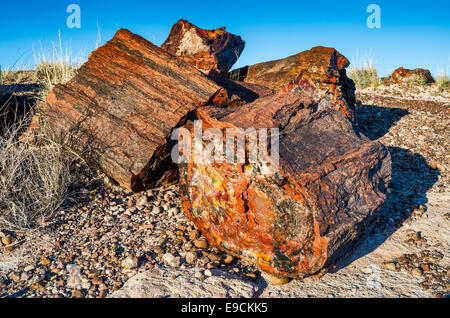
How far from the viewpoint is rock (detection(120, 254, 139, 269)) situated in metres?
2.50

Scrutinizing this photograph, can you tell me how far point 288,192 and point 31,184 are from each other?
8.10ft

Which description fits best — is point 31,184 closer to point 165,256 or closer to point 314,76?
point 165,256

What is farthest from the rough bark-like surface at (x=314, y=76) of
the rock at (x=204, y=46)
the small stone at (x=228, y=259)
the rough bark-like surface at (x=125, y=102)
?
the small stone at (x=228, y=259)

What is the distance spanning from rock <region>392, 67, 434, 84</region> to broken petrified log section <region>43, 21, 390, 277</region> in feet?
23.2

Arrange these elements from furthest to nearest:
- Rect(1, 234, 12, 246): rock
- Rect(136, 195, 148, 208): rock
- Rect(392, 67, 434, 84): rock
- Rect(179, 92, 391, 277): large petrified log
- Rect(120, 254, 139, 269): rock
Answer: Rect(392, 67, 434, 84): rock < Rect(136, 195, 148, 208): rock < Rect(1, 234, 12, 246): rock < Rect(120, 254, 139, 269): rock < Rect(179, 92, 391, 277): large petrified log

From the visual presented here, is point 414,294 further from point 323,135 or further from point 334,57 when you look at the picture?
point 334,57

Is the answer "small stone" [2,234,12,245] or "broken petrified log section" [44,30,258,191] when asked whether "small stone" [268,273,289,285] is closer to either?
"broken petrified log section" [44,30,258,191]

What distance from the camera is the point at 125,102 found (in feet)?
11.5

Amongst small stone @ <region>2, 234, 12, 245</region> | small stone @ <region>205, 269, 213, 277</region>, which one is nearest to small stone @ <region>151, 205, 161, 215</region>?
small stone @ <region>205, 269, 213, 277</region>

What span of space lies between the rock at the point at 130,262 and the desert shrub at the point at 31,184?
1.03 m

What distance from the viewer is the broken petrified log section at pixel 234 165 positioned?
2.31 m

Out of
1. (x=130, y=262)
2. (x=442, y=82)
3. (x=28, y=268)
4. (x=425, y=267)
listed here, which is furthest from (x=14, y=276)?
(x=442, y=82)

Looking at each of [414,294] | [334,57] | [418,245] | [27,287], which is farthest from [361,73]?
[27,287]

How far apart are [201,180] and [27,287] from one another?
1368 millimetres
